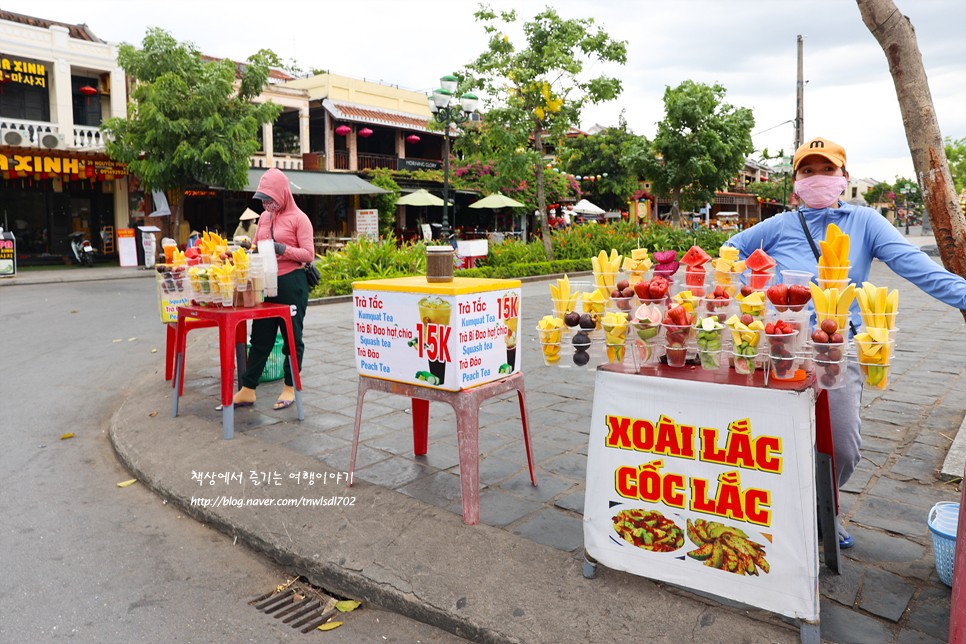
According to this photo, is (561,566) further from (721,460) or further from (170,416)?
(170,416)

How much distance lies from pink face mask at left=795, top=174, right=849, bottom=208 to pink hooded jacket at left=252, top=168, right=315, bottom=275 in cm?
354

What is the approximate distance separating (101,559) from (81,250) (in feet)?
73.1

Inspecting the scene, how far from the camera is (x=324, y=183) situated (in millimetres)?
26562

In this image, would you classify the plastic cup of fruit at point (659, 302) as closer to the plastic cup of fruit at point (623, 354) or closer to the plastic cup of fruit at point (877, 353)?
the plastic cup of fruit at point (623, 354)

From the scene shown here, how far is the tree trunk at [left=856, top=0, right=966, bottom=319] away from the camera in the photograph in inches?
120

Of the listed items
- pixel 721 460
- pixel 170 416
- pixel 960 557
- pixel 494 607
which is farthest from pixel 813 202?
pixel 170 416

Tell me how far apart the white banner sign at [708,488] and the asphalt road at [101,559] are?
0.87 m

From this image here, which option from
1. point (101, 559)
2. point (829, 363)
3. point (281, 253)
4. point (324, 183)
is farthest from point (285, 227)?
point (324, 183)

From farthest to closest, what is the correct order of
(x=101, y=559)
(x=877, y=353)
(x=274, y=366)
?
(x=274, y=366) < (x=101, y=559) < (x=877, y=353)

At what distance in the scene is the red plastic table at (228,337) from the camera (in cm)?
479

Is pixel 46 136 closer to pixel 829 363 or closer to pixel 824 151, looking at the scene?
pixel 824 151

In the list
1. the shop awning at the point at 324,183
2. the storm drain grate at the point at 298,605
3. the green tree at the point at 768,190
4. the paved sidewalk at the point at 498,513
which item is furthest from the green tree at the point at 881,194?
the storm drain grate at the point at 298,605

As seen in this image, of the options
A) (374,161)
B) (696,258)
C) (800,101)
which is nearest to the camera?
(696,258)

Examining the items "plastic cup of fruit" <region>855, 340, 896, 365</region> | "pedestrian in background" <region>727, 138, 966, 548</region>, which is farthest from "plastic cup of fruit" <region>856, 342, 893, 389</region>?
"pedestrian in background" <region>727, 138, 966, 548</region>
